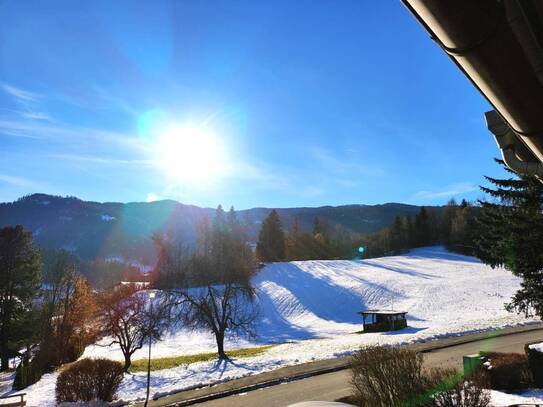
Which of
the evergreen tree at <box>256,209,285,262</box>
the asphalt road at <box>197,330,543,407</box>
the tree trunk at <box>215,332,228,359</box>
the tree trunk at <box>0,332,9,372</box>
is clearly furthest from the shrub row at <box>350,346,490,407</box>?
the evergreen tree at <box>256,209,285,262</box>

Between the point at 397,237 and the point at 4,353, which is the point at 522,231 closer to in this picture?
the point at 4,353

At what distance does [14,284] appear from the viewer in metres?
36.6

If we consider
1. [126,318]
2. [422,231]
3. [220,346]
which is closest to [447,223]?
[422,231]

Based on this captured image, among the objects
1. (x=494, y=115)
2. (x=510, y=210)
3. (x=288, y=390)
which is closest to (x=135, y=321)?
(x=288, y=390)

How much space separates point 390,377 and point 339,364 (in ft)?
39.9

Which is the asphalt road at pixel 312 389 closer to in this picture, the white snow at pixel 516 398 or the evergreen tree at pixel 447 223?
the white snow at pixel 516 398

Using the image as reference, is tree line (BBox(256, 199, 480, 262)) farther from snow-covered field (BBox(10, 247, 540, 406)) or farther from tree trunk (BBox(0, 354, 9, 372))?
tree trunk (BBox(0, 354, 9, 372))

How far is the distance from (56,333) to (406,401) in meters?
32.4

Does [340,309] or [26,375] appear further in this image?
[340,309]

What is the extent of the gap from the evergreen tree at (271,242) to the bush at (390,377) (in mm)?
85888

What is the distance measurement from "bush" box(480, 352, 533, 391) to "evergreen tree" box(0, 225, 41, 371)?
3893 centimetres

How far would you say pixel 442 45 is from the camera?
2.09m

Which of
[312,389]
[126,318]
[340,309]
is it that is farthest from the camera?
[340,309]

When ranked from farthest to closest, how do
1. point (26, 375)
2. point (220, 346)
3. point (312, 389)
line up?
point (220, 346), point (26, 375), point (312, 389)
